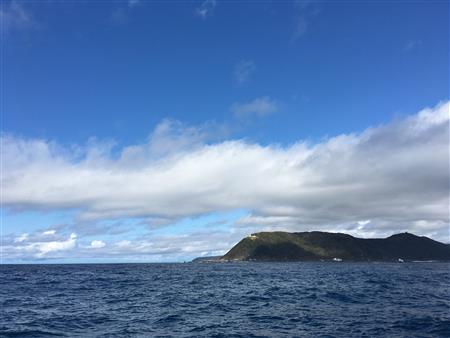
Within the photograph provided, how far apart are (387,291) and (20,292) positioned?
48.2m

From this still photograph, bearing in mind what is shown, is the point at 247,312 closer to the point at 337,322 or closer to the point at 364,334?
the point at 337,322

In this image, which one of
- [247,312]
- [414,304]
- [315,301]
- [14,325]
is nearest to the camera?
[14,325]

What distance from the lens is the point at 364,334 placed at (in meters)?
31.8

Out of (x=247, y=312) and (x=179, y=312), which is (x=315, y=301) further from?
(x=179, y=312)

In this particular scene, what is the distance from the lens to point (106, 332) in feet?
110

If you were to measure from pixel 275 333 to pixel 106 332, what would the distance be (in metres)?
11.9

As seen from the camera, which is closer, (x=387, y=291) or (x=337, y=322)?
(x=337, y=322)

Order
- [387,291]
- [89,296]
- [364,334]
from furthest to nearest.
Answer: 1. [387,291]
2. [89,296]
3. [364,334]

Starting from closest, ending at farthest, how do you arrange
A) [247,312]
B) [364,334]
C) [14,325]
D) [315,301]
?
[364,334] → [14,325] → [247,312] → [315,301]

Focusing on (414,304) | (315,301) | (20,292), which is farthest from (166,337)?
(20,292)

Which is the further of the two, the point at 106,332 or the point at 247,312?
the point at 247,312

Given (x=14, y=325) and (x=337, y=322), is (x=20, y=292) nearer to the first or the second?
(x=14, y=325)

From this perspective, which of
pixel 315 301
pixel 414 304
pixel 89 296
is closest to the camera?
pixel 414 304

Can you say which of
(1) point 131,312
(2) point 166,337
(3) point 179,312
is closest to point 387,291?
(3) point 179,312
